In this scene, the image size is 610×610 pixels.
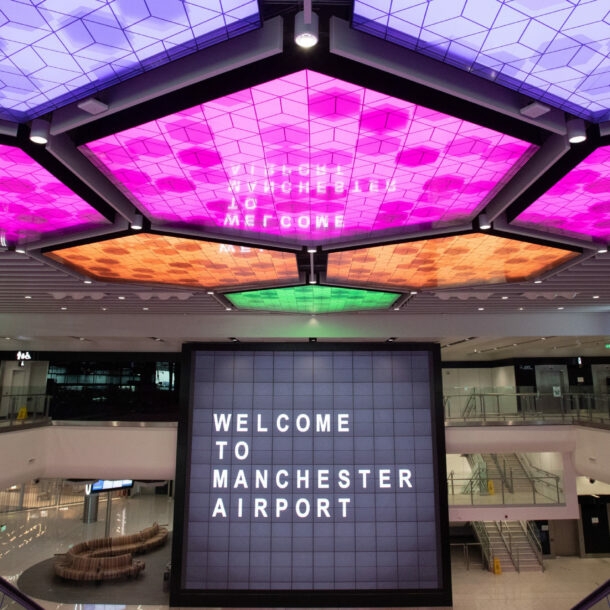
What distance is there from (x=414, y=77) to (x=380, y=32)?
313 mm

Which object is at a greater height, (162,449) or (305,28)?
(305,28)

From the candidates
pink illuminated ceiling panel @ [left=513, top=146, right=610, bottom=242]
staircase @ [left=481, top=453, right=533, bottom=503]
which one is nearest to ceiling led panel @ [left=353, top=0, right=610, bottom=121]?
pink illuminated ceiling panel @ [left=513, top=146, right=610, bottom=242]

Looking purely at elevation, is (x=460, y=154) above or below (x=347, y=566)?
above

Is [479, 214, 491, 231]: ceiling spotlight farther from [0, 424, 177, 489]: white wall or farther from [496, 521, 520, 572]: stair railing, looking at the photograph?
[496, 521, 520, 572]: stair railing

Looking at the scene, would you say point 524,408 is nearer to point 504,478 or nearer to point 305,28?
point 504,478

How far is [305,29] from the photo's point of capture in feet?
8.31

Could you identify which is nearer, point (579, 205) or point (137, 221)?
point (579, 205)

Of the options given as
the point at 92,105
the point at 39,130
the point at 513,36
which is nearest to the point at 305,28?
the point at 513,36

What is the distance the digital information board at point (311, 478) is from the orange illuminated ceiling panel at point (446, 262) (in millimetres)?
4771

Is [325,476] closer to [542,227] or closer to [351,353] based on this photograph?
[351,353]

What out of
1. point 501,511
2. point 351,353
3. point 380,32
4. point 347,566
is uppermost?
point 380,32

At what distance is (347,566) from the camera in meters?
12.5

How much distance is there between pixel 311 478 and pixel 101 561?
241 inches

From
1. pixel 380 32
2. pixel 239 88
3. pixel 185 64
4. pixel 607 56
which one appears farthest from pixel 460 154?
pixel 185 64
